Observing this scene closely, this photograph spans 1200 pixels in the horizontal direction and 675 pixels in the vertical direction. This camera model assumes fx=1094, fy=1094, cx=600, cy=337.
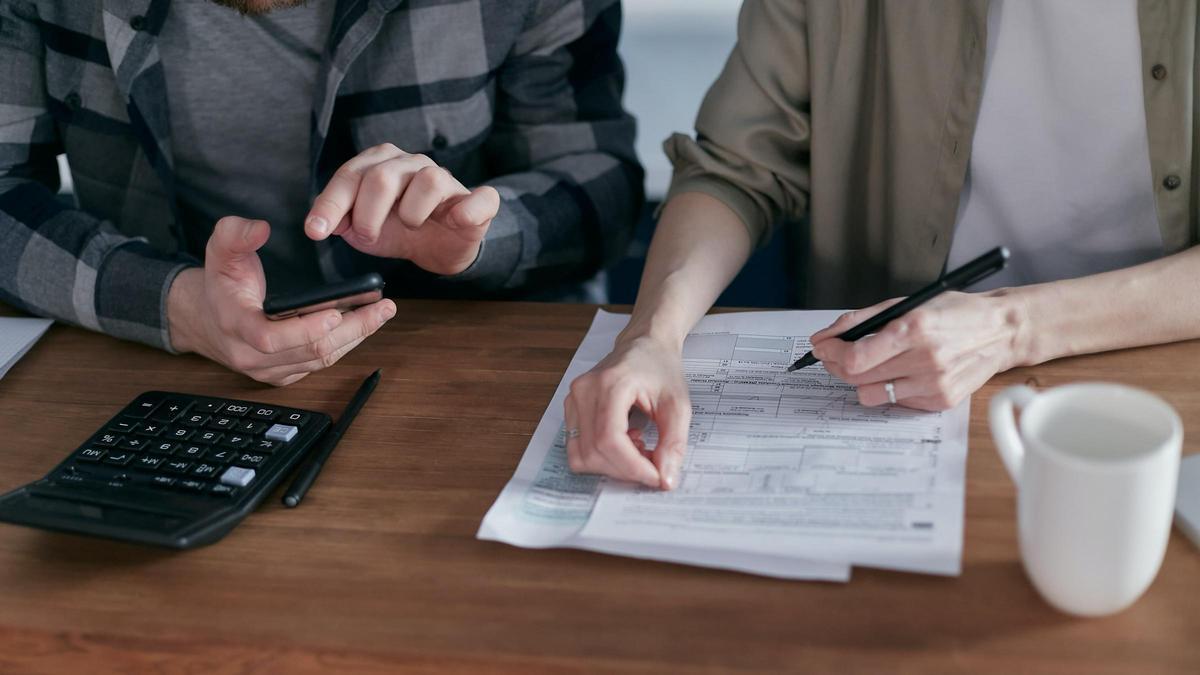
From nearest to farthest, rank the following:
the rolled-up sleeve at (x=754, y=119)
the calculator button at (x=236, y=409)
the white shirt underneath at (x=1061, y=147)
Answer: the calculator button at (x=236, y=409) → the white shirt underneath at (x=1061, y=147) → the rolled-up sleeve at (x=754, y=119)

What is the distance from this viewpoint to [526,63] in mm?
1340

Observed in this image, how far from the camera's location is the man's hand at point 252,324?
96 cm

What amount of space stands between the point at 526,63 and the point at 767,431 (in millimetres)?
680

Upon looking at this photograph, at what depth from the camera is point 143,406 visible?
3.07 ft

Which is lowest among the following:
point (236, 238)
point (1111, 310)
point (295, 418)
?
point (1111, 310)

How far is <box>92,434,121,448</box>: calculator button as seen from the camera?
88 cm

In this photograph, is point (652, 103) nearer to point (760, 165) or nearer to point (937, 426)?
point (760, 165)

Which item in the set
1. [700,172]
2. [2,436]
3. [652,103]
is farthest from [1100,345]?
[652,103]

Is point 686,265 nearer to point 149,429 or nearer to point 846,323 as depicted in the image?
point 846,323

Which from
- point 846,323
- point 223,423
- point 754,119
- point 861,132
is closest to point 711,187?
point 754,119

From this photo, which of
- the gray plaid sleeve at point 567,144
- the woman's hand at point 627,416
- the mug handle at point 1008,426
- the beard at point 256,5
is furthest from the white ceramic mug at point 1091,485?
the beard at point 256,5

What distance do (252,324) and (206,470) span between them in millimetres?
175

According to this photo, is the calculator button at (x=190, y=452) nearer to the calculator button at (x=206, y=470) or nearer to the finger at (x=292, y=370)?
the calculator button at (x=206, y=470)

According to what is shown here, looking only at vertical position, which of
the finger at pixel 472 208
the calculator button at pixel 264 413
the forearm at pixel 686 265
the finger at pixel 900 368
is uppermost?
the finger at pixel 472 208
